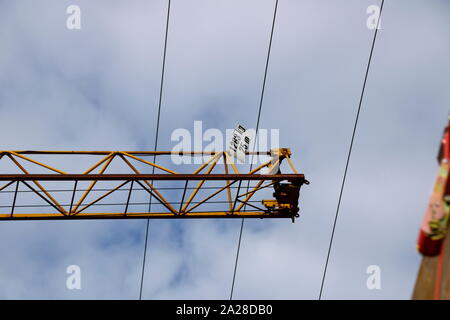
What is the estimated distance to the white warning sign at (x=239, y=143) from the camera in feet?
55.9

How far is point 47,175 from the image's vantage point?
1600 centimetres

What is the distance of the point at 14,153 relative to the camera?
17500 millimetres

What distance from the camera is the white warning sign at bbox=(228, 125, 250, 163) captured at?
1703cm

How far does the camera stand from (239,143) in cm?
1714

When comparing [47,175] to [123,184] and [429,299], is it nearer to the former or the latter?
[123,184]

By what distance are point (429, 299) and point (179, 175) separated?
8.44m
